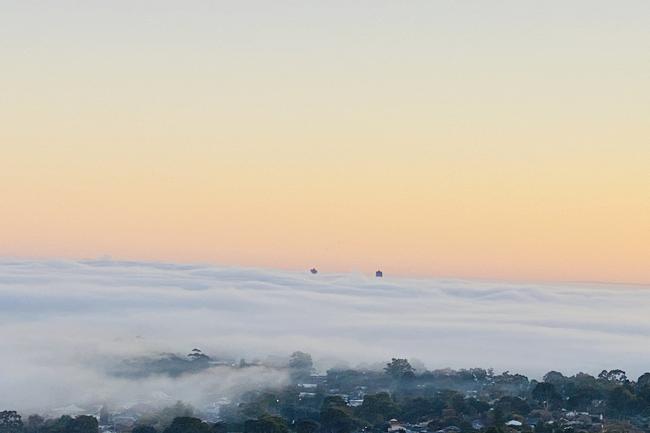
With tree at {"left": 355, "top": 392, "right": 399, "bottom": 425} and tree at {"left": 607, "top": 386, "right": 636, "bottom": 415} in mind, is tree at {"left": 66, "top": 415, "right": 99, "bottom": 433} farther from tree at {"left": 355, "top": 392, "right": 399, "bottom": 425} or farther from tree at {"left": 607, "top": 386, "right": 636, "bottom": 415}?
tree at {"left": 607, "top": 386, "right": 636, "bottom": 415}

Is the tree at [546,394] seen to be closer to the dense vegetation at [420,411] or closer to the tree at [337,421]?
the dense vegetation at [420,411]

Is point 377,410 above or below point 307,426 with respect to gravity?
above

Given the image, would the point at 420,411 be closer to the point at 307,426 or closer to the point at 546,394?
the point at 546,394

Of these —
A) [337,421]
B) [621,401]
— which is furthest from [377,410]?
[621,401]

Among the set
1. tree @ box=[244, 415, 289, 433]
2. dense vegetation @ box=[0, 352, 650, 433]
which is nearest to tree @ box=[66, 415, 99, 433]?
dense vegetation @ box=[0, 352, 650, 433]

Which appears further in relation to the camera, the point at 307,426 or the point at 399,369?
the point at 399,369

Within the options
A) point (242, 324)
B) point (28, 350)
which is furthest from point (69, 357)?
point (242, 324)

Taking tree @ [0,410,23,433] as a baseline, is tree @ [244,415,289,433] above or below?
above

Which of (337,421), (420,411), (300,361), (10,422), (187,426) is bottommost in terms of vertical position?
(10,422)
